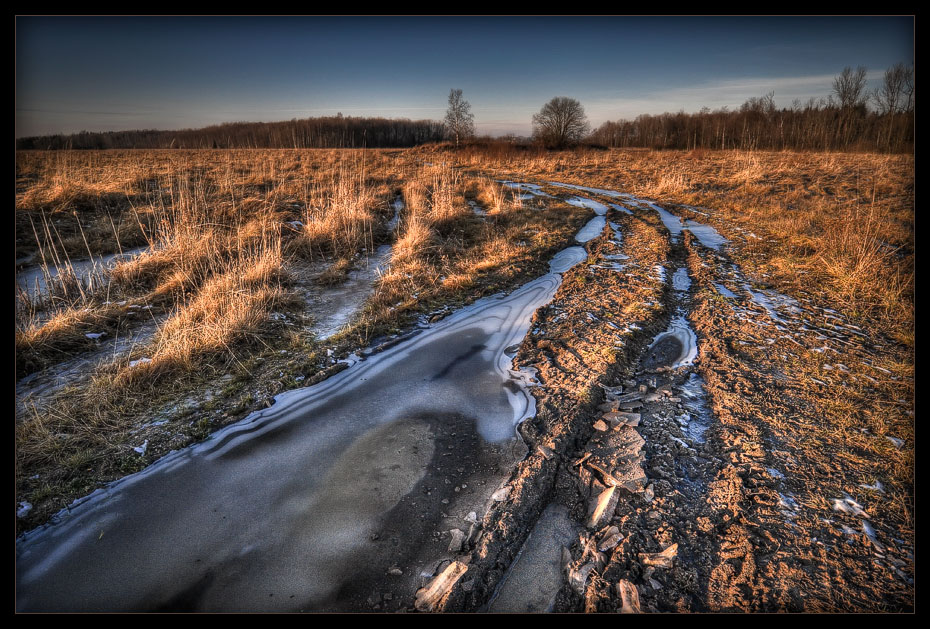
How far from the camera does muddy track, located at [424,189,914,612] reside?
65.0 inches

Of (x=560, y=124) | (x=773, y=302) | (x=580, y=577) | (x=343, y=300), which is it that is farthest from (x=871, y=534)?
(x=560, y=124)

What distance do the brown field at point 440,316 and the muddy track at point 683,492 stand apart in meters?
0.02

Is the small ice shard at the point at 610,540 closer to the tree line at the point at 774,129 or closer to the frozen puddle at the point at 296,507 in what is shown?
the frozen puddle at the point at 296,507

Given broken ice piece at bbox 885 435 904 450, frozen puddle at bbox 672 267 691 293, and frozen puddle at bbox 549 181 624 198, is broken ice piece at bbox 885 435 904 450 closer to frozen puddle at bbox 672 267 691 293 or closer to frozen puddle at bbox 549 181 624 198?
frozen puddle at bbox 672 267 691 293

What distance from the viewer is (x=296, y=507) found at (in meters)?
2.17

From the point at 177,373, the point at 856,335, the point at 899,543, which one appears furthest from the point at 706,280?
the point at 177,373

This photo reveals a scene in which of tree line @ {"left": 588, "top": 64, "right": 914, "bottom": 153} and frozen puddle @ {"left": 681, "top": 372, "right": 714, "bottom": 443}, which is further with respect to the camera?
tree line @ {"left": 588, "top": 64, "right": 914, "bottom": 153}

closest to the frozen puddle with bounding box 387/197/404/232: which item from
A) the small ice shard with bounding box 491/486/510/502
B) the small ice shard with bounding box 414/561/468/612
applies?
the small ice shard with bounding box 491/486/510/502

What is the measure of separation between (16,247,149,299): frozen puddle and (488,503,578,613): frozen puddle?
574 centimetres

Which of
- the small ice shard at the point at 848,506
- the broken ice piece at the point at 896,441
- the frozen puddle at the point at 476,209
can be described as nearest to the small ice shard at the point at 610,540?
the small ice shard at the point at 848,506

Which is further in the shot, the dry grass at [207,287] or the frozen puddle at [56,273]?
the frozen puddle at [56,273]

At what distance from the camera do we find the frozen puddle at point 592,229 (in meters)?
7.28
